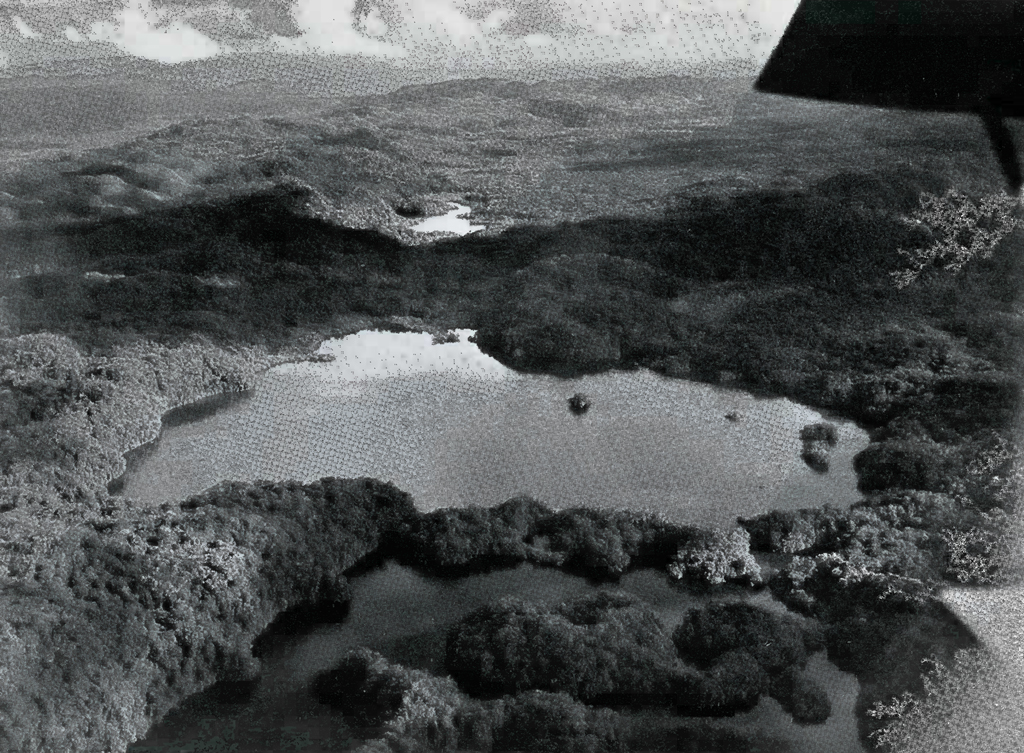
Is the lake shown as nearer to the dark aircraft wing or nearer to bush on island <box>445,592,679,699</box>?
bush on island <box>445,592,679,699</box>

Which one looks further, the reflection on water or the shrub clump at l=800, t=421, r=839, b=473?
the shrub clump at l=800, t=421, r=839, b=473

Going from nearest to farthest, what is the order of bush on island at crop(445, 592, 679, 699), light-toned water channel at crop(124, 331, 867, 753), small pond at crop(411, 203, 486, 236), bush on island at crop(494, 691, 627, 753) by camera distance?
bush on island at crop(494, 691, 627, 753) → bush on island at crop(445, 592, 679, 699) → light-toned water channel at crop(124, 331, 867, 753) → small pond at crop(411, 203, 486, 236)

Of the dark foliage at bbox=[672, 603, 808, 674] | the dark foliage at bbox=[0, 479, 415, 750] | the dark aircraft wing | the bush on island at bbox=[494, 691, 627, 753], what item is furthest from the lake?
the dark aircraft wing

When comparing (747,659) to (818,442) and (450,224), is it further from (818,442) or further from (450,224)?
(450,224)

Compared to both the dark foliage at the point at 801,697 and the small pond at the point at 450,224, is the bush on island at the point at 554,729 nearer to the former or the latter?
the dark foliage at the point at 801,697

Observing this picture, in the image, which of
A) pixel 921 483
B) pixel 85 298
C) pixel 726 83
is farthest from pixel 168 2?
pixel 921 483

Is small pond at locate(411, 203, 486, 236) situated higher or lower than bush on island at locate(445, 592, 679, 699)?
higher

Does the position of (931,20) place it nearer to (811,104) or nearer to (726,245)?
(811,104)
